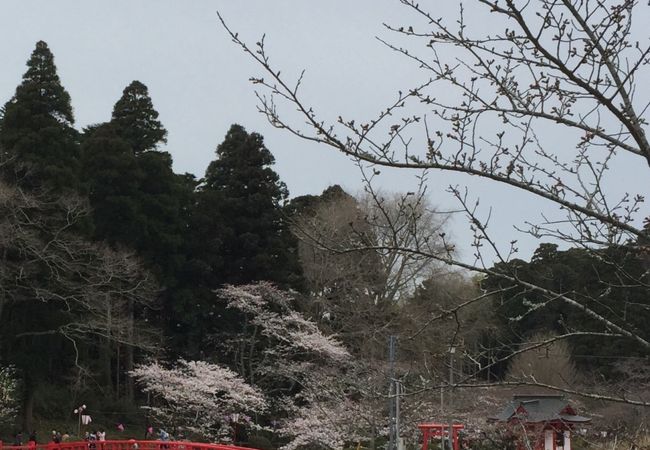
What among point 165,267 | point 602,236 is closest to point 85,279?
point 165,267

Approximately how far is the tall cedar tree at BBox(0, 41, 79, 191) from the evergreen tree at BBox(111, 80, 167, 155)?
441 centimetres

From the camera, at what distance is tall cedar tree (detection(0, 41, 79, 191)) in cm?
2311

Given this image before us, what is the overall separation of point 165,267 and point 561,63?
2640 cm

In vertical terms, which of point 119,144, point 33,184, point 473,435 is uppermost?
point 119,144

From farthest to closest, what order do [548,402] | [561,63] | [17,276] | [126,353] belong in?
1. [126,353]
2. [17,276]
3. [548,402]
4. [561,63]

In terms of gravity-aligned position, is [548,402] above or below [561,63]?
below

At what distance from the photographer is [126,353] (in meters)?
29.7

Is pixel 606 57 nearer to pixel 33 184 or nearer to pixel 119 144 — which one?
pixel 33 184

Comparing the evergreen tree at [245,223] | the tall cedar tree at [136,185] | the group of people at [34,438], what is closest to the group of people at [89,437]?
the group of people at [34,438]

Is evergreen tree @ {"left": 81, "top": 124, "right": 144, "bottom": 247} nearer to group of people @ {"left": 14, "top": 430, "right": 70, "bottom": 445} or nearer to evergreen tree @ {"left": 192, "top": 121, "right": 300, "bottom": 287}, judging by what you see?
evergreen tree @ {"left": 192, "top": 121, "right": 300, "bottom": 287}

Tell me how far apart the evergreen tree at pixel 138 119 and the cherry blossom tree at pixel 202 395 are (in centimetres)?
838

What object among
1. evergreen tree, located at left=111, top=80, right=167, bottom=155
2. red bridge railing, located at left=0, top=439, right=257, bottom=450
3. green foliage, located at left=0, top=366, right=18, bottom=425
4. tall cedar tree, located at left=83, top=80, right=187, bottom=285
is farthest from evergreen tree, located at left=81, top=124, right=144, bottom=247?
red bridge railing, located at left=0, top=439, right=257, bottom=450

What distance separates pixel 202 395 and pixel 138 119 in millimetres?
10640

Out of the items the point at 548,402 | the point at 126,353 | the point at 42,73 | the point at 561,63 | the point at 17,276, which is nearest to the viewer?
the point at 561,63
